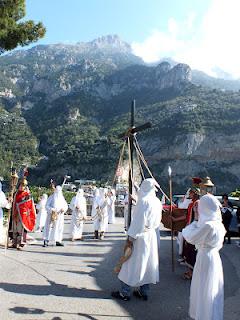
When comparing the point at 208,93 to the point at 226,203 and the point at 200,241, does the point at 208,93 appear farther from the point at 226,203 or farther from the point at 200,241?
the point at 200,241

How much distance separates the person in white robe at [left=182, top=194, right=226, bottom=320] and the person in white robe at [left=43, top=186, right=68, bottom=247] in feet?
23.6

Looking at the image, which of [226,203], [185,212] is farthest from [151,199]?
[226,203]

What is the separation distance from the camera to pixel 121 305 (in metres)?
6.35

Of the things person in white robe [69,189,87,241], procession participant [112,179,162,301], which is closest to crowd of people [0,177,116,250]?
person in white robe [69,189,87,241]

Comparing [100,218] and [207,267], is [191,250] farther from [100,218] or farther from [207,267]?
[100,218]

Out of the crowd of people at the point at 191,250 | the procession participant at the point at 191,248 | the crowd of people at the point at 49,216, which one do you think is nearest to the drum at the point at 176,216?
the crowd of people at the point at 191,250

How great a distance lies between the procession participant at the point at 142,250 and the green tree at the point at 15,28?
345 inches

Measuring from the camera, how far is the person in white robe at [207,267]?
5414 mm

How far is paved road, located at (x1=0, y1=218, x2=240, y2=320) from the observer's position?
5.91m

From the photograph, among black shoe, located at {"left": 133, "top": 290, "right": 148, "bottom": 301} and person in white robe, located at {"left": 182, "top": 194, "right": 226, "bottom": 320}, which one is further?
black shoe, located at {"left": 133, "top": 290, "right": 148, "bottom": 301}

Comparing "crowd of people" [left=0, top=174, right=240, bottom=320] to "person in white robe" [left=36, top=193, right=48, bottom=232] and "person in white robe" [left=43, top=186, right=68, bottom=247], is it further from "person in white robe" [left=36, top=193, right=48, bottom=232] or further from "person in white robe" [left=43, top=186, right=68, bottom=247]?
"person in white robe" [left=36, top=193, right=48, bottom=232]

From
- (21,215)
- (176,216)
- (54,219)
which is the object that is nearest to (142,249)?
(176,216)

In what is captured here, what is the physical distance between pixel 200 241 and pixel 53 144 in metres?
106

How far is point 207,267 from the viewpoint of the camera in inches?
218
